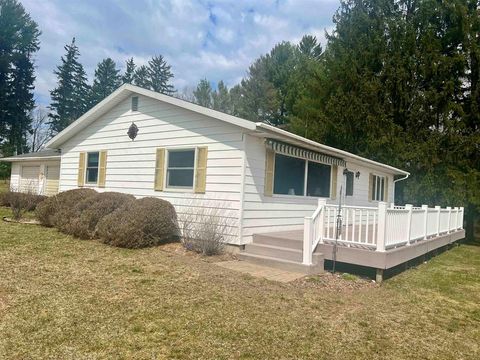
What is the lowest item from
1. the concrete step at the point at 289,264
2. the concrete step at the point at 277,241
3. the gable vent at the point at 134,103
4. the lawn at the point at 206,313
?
the lawn at the point at 206,313

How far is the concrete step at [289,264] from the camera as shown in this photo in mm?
6724

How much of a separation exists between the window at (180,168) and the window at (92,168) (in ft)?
13.1

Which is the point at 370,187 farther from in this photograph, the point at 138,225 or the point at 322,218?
the point at 138,225

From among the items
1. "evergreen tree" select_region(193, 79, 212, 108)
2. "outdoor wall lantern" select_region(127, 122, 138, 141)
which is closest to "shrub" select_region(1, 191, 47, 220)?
"outdoor wall lantern" select_region(127, 122, 138, 141)

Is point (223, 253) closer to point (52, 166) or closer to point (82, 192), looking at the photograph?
point (82, 192)

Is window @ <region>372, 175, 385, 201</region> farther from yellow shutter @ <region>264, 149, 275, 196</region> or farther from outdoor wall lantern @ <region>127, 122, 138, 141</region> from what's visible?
outdoor wall lantern @ <region>127, 122, 138, 141</region>

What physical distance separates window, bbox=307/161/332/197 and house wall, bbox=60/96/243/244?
10.5 ft

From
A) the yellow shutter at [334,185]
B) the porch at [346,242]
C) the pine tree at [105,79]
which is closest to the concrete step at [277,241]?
the porch at [346,242]

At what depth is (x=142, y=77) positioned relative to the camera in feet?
155

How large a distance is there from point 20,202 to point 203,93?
2758 cm

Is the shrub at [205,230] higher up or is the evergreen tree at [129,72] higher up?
the evergreen tree at [129,72]

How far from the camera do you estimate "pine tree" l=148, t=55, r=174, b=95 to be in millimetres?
46562

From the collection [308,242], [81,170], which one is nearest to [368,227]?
[308,242]

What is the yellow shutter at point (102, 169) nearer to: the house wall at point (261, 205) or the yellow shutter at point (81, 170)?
the yellow shutter at point (81, 170)
